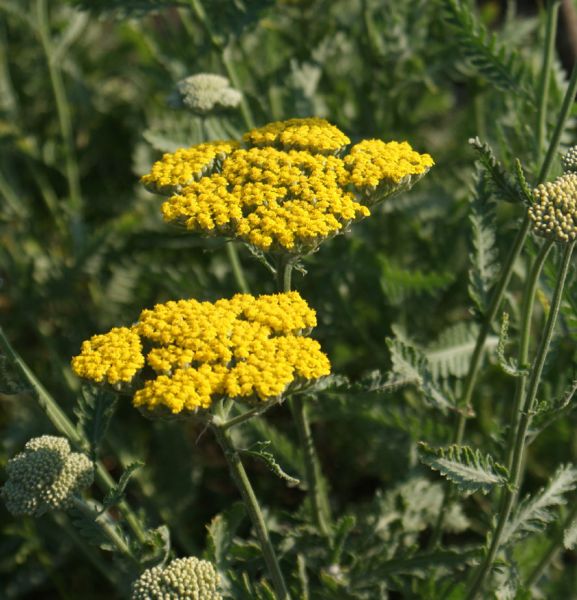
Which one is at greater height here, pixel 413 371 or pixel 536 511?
pixel 413 371

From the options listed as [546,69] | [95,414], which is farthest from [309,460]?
[546,69]

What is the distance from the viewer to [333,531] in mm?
2889

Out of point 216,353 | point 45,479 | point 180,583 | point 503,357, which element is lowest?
point 180,583

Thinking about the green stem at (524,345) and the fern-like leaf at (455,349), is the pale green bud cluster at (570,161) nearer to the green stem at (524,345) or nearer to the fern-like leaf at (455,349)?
the green stem at (524,345)

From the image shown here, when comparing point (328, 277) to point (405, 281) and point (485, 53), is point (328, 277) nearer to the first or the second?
point (405, 281)

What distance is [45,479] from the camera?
234 centimetres

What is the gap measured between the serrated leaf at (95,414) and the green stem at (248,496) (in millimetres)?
490

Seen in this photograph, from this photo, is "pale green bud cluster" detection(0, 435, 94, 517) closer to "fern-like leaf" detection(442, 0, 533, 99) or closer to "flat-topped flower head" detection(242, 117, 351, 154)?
"flat-topped flower head" detection(242, 117, 351, 154)

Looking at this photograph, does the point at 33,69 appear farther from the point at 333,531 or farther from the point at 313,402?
the point at 333,531

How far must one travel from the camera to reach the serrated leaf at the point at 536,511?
8.28 ft

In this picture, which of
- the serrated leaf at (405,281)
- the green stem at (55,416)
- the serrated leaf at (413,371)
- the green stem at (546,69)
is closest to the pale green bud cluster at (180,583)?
the green stem at (55,416)

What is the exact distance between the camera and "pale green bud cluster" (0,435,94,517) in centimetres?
234

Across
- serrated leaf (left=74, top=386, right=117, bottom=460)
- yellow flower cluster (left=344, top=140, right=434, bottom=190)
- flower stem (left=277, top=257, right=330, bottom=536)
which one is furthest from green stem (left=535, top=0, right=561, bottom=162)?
serrated leaf (left=74, top=386, right=117, bottom=460)

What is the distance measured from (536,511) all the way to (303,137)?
4.53 ft
